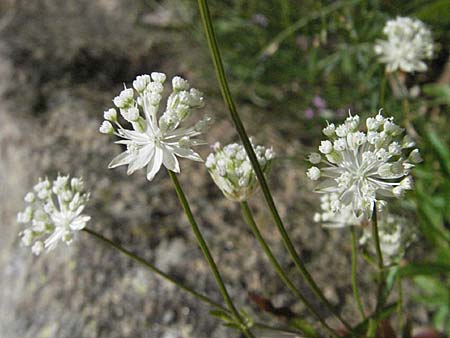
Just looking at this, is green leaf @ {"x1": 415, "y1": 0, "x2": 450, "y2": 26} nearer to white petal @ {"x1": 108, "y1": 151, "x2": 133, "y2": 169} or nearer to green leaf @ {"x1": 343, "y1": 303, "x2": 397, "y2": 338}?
green leaf @ {"x1": 343, "y1": 303, "x2": 397, "y2": 338}

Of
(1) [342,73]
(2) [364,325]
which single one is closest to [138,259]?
(2) [364,325]

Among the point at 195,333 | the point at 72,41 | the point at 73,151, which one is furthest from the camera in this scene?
the point at 72,41

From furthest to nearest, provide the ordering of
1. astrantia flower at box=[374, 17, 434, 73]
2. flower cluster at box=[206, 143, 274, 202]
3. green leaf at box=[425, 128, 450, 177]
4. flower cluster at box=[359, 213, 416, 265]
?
green leaf at box=[425, 128, 450, 177]
astrantia flower at box=[374, 17, 434, 73]
flower cluster at box=[359, 213, 416, 265]
flower cluster at box=[206, 143, 274, 202]

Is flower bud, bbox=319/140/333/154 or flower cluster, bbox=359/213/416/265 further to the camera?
flower cluster, bbox=359/213/416/265

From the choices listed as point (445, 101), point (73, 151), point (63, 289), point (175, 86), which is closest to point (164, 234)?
point (63, 289)

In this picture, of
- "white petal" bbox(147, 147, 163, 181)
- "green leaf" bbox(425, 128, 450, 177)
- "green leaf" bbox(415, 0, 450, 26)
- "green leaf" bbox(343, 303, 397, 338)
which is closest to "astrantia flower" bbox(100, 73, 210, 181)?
"white petal" bbox(147, 147, 163, 181)

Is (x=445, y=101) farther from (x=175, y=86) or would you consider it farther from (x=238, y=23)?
(x=175, y=86)

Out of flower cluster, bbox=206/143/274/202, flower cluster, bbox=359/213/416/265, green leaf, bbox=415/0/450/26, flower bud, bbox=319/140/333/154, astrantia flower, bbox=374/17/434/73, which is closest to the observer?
flower bud, bbox=319/140/333/154

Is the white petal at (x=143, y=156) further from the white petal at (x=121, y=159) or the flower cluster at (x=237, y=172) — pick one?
the flower cluster at (x=237, y=172)
